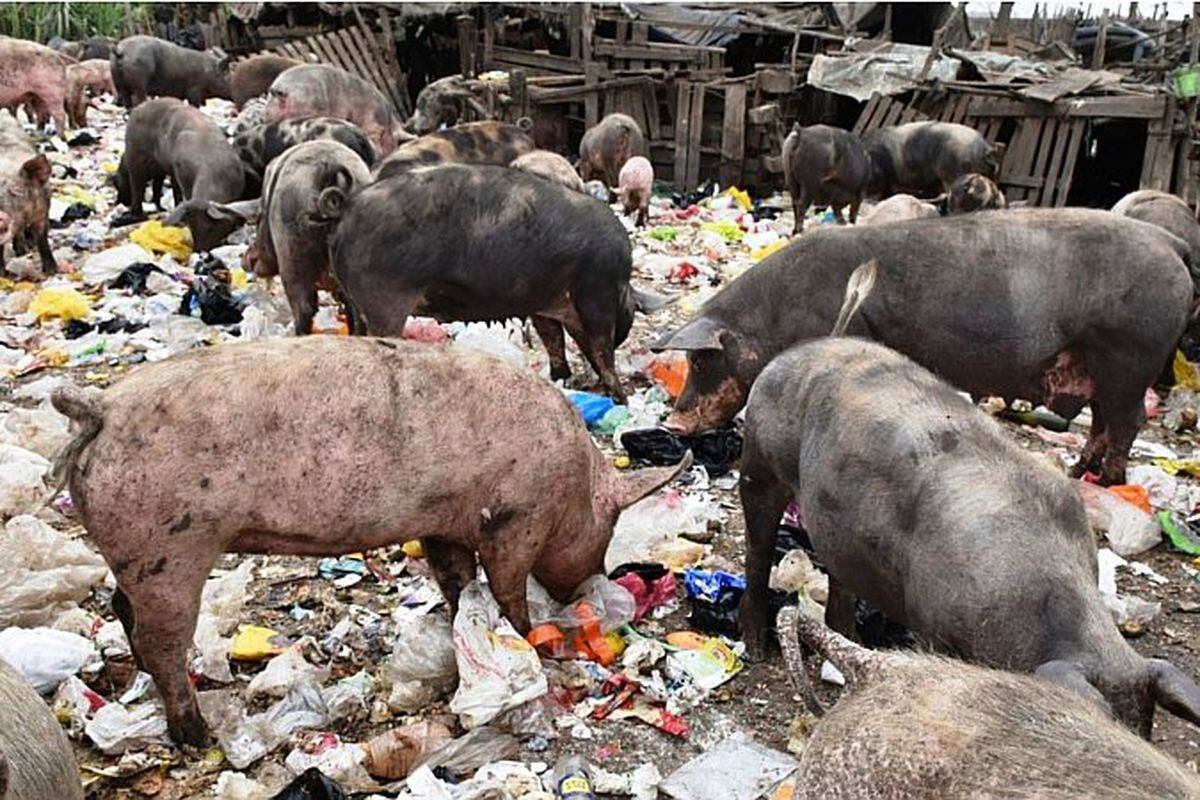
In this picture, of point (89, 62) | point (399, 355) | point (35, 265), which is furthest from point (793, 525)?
point (89, 62)

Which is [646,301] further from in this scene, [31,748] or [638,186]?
→ [31,748]

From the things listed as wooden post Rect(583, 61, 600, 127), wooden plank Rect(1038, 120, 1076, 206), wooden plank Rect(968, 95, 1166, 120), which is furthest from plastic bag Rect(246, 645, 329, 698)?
wooden post Rect(583, 61, 600, 127)

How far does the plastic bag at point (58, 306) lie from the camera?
7488 millimetres

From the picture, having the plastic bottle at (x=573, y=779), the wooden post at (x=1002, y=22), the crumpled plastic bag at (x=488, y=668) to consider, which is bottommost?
the plastic bottle at (x=573, y=779)

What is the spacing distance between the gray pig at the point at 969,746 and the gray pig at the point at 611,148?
37.2ft

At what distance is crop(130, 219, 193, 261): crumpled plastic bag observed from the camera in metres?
9.05

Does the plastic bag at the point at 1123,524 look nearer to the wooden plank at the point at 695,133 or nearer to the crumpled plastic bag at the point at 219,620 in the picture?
the crumpled plastic bag at the point at 219,620

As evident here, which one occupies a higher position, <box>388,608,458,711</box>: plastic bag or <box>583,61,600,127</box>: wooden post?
<box>583,61,600,127</box>: wooden post

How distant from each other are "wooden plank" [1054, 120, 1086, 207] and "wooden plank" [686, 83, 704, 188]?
14.5ft

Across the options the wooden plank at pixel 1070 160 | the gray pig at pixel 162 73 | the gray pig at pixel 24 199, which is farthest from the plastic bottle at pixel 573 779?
the gray pig at pixel 162 73

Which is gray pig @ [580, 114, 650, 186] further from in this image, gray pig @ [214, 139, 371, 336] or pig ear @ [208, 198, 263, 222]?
gray pig @ [214, 139, 371, 336]

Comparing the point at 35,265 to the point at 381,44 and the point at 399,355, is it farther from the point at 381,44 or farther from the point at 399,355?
the point at 381,44

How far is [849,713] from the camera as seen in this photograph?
6.15 ft

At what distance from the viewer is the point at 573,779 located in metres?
3.30
